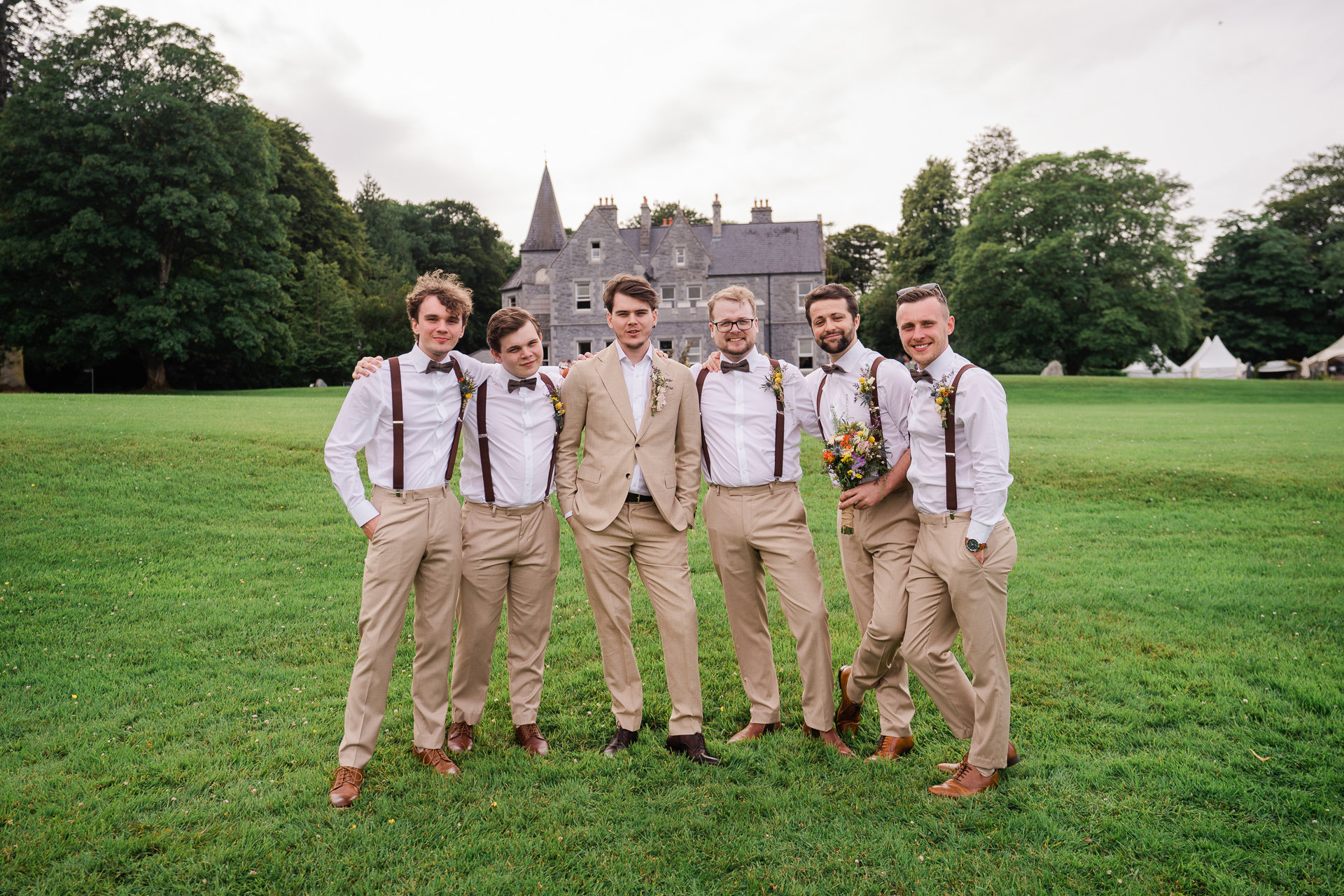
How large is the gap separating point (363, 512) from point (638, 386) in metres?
1.80

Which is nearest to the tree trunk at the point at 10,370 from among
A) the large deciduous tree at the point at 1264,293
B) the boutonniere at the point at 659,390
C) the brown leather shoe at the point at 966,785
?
the boutonniere at the point at 659,390

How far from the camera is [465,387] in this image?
15.0 feet

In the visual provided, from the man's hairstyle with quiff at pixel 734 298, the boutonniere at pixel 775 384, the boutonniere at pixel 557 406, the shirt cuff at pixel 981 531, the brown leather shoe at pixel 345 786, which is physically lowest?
the brown leather shoe at pixel 345 786

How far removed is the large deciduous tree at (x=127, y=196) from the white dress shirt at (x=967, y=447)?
35936 mm

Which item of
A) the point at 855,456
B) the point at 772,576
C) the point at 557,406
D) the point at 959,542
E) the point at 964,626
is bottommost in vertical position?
the point at 964,626

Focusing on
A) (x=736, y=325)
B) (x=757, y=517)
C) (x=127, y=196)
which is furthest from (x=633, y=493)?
(x=127, y=196)

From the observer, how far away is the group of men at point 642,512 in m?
4.32

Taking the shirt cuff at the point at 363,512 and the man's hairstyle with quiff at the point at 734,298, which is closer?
the shirt cuff at the point at 363,512

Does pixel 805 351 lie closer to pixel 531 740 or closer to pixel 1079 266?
pixel 1079 266

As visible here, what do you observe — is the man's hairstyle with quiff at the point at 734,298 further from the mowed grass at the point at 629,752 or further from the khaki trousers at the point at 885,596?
the mowed grass at the point at 629,752

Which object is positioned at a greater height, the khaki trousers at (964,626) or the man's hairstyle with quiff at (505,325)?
the man's hairstyle with quiff at (505,325)

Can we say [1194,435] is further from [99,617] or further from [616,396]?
[99,617]

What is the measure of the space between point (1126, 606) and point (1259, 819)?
381 cm

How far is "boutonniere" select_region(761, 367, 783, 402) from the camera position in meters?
4.78
